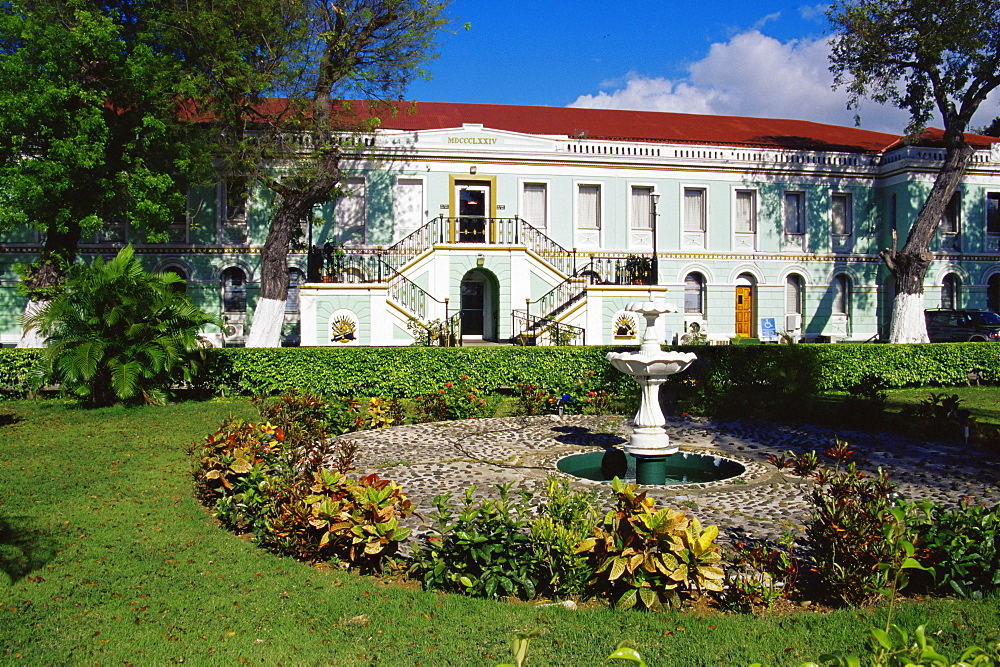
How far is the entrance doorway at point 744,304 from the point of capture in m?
27.3

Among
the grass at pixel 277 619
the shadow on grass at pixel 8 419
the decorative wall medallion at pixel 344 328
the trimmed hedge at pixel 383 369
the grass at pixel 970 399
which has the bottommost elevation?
the grass at pixel 277 619

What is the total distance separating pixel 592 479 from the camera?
334 inches

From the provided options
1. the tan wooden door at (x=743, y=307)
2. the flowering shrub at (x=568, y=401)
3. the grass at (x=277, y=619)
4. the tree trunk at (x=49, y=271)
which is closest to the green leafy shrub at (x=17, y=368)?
the tree trunk at (x=49, y=271)

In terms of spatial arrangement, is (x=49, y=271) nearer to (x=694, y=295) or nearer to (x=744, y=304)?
(x=694, y=295)

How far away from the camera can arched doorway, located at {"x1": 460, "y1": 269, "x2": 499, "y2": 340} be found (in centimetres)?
2412

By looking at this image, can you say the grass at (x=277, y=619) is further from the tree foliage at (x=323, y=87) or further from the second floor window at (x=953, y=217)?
the second floor window at (x=953, y=217)

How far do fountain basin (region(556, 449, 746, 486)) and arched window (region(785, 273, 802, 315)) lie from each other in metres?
20.5

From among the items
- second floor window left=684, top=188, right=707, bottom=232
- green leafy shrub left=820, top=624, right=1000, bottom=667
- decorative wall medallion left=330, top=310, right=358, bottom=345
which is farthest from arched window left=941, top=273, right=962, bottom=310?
green leafy shrub left=820, top=624, right=1000, bottom=667

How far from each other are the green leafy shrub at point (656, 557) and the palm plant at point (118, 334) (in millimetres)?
10735

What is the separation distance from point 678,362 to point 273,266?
1442 centimetres

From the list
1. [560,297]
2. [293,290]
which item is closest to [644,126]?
[560,297]

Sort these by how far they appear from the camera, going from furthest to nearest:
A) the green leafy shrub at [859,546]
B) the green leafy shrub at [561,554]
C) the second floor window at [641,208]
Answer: the second floor window at [641,208] < the green leafy shrub at [561,554] < the green leafy shrub at [859,546]

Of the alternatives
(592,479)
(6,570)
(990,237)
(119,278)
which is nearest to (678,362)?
(592,479)

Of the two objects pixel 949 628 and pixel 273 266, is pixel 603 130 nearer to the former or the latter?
pixel 273 266
